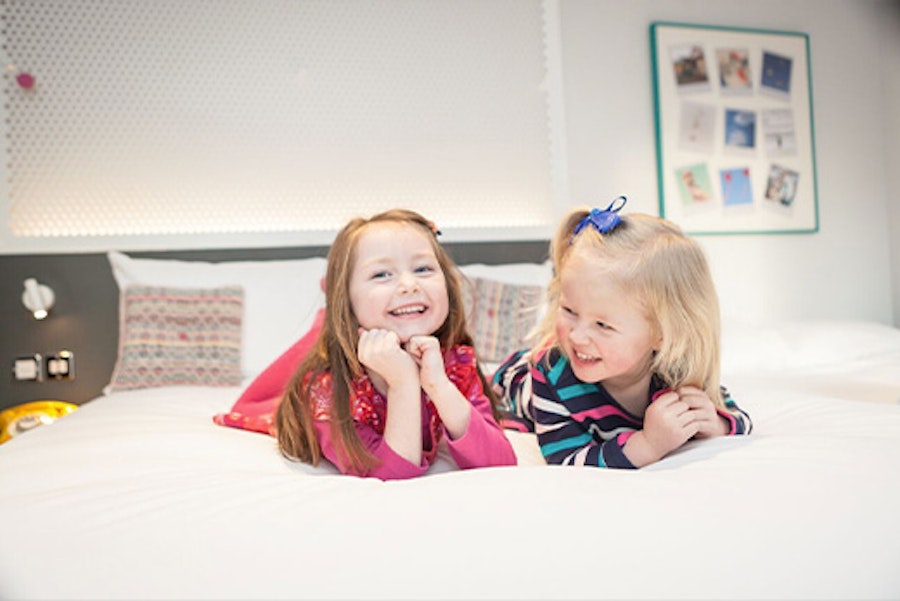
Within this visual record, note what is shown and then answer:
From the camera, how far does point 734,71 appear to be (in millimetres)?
3736

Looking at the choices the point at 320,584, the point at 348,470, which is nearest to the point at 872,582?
the point at 320,584

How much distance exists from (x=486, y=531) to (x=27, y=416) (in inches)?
94.4

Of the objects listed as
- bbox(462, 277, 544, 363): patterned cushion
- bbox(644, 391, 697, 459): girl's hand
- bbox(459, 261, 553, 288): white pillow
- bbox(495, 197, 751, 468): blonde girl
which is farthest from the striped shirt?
bbox(459, 261, 553, 288): white pillow

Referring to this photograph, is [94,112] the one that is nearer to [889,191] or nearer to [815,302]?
[815,302]

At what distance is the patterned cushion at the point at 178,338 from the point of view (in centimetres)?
248

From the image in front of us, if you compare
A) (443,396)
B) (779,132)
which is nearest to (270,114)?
(443,396)

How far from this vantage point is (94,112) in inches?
116

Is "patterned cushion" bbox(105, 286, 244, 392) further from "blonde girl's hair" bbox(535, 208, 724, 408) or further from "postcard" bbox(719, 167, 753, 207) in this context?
"postcard" bbox(719, 167, 753, 207)

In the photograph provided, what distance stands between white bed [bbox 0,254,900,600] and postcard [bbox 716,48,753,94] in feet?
9.90

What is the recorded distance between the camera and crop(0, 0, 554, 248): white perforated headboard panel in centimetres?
291

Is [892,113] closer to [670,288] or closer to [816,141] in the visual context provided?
[816,141]

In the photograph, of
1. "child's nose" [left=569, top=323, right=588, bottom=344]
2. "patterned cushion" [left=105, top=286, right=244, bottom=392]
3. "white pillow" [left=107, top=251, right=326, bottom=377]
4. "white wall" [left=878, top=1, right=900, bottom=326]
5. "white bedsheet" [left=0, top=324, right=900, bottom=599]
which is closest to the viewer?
"white bedsheet" [left=0, top=324, right=900, bottom=599]

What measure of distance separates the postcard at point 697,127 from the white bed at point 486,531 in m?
2.80

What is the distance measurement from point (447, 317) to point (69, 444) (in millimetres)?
739
